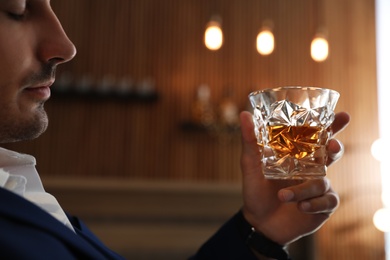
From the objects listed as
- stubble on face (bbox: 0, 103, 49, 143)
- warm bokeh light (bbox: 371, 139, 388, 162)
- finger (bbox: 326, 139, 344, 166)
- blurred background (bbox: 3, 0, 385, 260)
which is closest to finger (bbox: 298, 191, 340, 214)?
finger (bbox: 326, 139, 344, 166)

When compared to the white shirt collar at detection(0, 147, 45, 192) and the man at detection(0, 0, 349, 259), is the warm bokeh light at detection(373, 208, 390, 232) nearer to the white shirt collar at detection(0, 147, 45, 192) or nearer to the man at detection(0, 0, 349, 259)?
the man at detection(0, 0, 349, 259)

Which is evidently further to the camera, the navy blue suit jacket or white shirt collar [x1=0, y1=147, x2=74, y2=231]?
white shirt collar [x1=0, y1=147, x2=74, y2=231]

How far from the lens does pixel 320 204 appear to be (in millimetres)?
972

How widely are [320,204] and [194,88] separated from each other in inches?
158

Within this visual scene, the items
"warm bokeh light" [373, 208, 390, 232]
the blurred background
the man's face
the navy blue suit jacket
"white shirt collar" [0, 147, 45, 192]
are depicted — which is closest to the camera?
the navy blue suit jacket

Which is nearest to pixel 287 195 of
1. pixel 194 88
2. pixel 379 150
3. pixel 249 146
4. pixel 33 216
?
pixel 249 146

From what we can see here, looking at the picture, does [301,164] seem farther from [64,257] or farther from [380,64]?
[380,64]

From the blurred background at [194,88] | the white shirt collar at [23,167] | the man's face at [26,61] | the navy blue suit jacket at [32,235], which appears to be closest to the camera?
the navy blue suit jacket at [32,235]

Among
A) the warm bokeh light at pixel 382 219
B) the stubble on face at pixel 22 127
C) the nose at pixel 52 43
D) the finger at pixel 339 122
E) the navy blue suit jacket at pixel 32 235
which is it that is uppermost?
the nose at pixel 52 43

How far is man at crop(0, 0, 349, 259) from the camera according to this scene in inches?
28.0

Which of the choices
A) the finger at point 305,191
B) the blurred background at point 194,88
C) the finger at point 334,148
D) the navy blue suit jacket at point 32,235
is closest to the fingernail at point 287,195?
the finger at point 305,191

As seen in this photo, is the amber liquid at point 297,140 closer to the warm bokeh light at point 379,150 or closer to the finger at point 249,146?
the finger at point 249,146

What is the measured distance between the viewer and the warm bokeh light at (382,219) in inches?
182

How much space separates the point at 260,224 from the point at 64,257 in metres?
0.57
